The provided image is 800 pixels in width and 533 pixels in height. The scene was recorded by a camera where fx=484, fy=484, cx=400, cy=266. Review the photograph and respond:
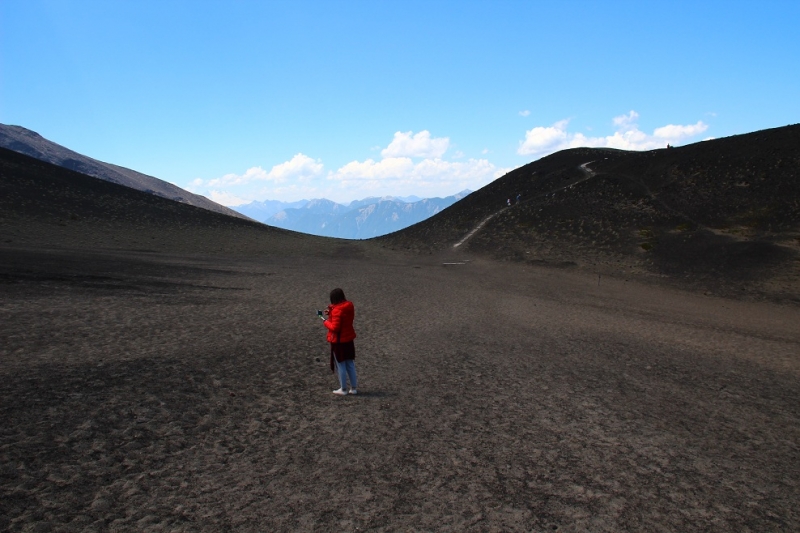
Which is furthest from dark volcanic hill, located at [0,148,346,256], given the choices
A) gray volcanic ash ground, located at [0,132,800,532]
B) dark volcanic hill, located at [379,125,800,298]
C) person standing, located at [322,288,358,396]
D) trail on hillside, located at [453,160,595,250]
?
person standing, located at [322,288,358,396]

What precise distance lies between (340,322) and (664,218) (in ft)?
169

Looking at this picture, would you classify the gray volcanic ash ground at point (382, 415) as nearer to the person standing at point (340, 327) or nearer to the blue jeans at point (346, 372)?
the blue jeans at point (346, 372)

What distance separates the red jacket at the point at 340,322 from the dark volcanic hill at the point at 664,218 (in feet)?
114

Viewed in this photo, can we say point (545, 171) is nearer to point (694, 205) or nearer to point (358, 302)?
point (694, 205)

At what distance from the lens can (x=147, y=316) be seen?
18.7 metres

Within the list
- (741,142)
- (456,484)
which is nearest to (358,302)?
(456,484)

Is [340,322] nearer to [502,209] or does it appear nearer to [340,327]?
[340,327]

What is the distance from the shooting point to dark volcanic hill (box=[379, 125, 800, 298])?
40469 millimetres

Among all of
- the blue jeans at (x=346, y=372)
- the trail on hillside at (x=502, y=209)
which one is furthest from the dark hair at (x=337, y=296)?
the trail on hillside at (x=502, y=209)

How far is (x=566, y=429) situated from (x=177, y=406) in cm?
866

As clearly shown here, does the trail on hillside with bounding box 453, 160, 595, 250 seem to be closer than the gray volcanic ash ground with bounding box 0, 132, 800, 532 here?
No

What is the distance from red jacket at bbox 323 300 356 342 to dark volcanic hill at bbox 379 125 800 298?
3460 cm

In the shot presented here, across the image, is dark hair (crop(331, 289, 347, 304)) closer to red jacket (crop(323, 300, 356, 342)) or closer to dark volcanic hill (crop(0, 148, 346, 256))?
red jacket (crop(323, 300, 356, 342))

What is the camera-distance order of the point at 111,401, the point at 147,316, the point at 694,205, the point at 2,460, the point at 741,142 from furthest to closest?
the point at 741,142 → the point at 694,205 → the point at 147,316 → the point at 111,401 → the point at 2,460
